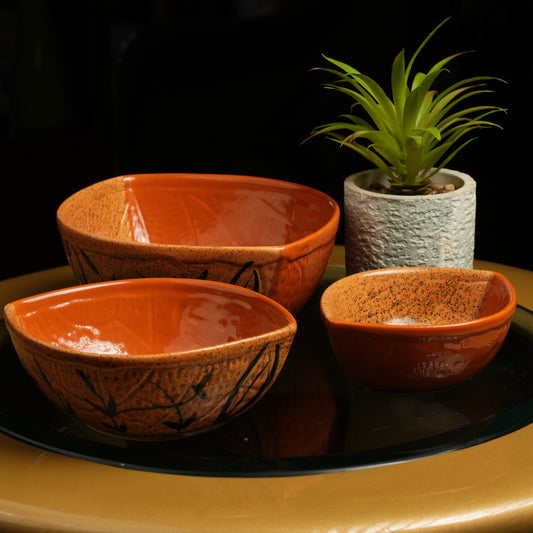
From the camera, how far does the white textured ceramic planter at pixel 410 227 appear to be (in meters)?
A: 0.87

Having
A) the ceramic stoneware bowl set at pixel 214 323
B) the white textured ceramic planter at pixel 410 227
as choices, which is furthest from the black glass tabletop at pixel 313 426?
the white textured ceramic planter at pixel 410 227

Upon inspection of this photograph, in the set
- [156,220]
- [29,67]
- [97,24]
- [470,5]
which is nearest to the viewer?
[156,220]

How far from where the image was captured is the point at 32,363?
2.00 ft

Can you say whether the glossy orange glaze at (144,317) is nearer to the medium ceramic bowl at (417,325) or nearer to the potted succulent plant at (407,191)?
the medium ceramic bowl at (417,325)

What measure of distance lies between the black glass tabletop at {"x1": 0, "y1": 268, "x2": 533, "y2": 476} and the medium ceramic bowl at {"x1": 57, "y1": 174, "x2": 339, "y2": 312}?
10 cm

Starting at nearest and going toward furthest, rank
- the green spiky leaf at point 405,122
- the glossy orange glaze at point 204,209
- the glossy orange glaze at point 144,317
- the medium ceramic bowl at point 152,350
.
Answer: the medium ceramic bowl at point 152,350
the glossy orange glaze at point 144,317
the green spiky leaf at point 405,122
the glossy orange glaze at point 204,209

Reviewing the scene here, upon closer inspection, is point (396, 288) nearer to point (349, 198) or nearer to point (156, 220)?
point (349, 198)

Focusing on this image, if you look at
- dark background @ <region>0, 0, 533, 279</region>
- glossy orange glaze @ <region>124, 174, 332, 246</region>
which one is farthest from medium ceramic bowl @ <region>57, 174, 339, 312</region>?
dark background @ <region>0, 0, 533, 279</region>

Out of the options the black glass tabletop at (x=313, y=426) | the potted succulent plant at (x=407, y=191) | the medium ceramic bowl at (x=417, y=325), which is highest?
the potted succulent plant at (x=407, y=191)

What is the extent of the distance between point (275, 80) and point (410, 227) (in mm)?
884

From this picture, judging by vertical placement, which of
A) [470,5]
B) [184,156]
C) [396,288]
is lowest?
[184,156]

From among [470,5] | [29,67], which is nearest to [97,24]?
[29,67]

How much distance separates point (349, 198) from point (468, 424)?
0.32 m

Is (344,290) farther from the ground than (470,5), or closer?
closer
